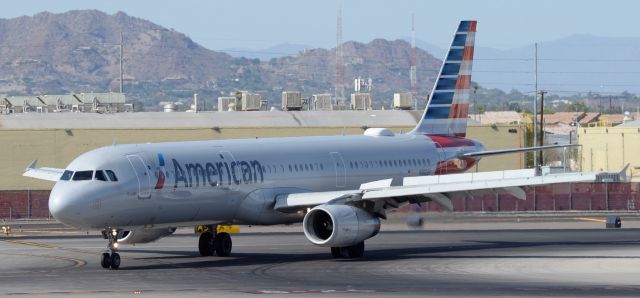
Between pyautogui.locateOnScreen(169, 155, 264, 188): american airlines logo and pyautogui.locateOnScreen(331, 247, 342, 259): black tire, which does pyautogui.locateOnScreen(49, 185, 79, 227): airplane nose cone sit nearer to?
pyautogui.locateOnScreen(169, 155, 264, 188): american airlines logo

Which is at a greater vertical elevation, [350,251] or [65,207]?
[65,207]

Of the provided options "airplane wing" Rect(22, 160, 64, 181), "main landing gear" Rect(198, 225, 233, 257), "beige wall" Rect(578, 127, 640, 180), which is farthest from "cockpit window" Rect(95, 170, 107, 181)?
"beige wall" Rect(578, 127, 640, 180)

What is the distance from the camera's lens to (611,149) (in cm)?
13512

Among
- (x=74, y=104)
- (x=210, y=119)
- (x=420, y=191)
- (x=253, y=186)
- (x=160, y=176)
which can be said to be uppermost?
(x=74, y=104)

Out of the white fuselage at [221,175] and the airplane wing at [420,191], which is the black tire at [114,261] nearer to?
the white fuselage at [221,175]

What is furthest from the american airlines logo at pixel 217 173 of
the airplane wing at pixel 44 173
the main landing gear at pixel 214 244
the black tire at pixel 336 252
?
the airplane wing at pixel 44 173

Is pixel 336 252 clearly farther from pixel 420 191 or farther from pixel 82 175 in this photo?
pixel 82 175

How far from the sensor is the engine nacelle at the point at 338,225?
4912cm

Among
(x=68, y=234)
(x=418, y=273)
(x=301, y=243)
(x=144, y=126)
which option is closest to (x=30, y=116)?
(x=144, y=126)

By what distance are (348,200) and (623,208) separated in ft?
140

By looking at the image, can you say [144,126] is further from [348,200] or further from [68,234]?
[348,200]

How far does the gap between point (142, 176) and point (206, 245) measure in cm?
659

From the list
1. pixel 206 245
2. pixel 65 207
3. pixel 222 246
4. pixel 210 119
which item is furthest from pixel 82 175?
pixel 210 119

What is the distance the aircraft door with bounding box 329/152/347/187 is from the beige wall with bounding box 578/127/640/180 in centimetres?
7731
